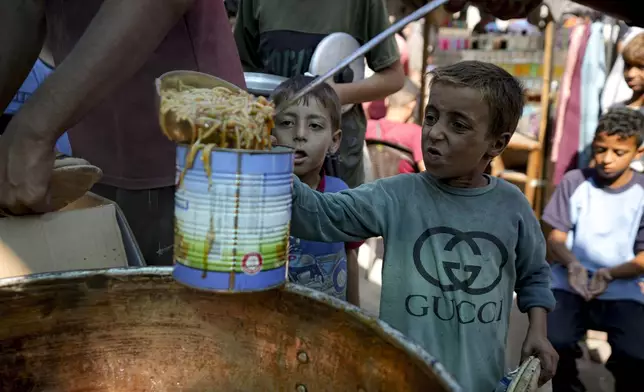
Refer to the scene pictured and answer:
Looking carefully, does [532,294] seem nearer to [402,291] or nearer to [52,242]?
[402,291]

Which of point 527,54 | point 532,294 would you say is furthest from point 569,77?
point 532,294

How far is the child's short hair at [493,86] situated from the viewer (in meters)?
1.49

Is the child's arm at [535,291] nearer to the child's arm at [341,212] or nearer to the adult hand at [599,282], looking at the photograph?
the child's arm at [341,212]

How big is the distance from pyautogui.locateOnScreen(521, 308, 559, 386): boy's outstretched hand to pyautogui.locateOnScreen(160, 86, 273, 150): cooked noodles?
98cm

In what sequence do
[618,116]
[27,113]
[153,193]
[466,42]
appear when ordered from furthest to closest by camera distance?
[466,42] < [618,116] < [153,193] < [27,113]

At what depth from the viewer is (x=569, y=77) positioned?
459cm

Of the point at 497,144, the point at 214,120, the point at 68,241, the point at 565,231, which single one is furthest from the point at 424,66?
the point at 214,120

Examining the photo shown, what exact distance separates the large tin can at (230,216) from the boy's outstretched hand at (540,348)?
0.91m

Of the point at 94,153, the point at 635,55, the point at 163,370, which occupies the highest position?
the point at 635,55

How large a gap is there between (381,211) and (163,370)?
2.14ft

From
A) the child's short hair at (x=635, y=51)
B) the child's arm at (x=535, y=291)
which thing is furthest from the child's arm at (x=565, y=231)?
the child's arm at (x=535, y=291)

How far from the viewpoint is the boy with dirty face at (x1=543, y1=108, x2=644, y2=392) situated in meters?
2.68

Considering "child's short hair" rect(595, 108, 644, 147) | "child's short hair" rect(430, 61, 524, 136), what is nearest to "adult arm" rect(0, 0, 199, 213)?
"child's short hair" rect(430, 61, 524, 136)

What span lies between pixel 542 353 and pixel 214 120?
1096mm
